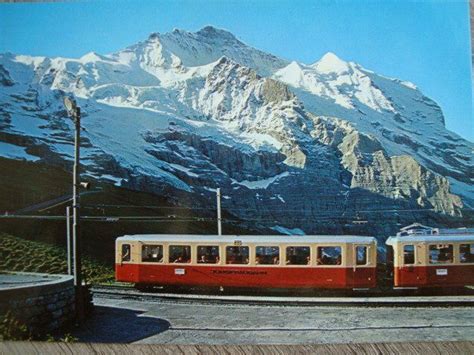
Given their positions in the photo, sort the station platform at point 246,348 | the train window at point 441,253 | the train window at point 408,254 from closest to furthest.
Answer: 1. the station platform at point 246,348
2. the train window at point 408,254
3. the train window at point 441,253

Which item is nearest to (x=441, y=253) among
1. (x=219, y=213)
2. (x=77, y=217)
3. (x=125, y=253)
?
(x=219, y=213)

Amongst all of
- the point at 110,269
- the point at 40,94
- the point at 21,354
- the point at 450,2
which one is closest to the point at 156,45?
the point at 40,94

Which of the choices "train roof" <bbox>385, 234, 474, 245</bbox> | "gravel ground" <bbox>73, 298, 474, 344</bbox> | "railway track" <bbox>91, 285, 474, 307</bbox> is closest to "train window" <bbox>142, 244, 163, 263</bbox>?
"railway track" <bbox>91, 285, 474, 307</bbox>

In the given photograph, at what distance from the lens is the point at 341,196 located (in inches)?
114

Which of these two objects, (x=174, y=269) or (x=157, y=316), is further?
(x=174, y=269)

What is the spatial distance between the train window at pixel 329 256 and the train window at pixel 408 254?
0.96ft

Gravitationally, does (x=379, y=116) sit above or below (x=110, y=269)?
above

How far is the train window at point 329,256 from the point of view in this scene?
118 inches

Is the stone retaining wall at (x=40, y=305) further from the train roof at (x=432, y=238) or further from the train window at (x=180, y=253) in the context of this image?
the train roof at (x=432, y=238)

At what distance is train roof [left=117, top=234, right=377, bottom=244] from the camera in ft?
9.62

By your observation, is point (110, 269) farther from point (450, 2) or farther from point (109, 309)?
point (450, 2)

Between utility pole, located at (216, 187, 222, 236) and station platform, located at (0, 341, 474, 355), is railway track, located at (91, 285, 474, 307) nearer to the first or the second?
station platform, located at (0, 341, 474, 355)

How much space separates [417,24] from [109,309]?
6.10 feet

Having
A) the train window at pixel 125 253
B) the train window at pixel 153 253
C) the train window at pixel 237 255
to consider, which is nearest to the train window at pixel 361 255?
the train window at pixel 237 255
